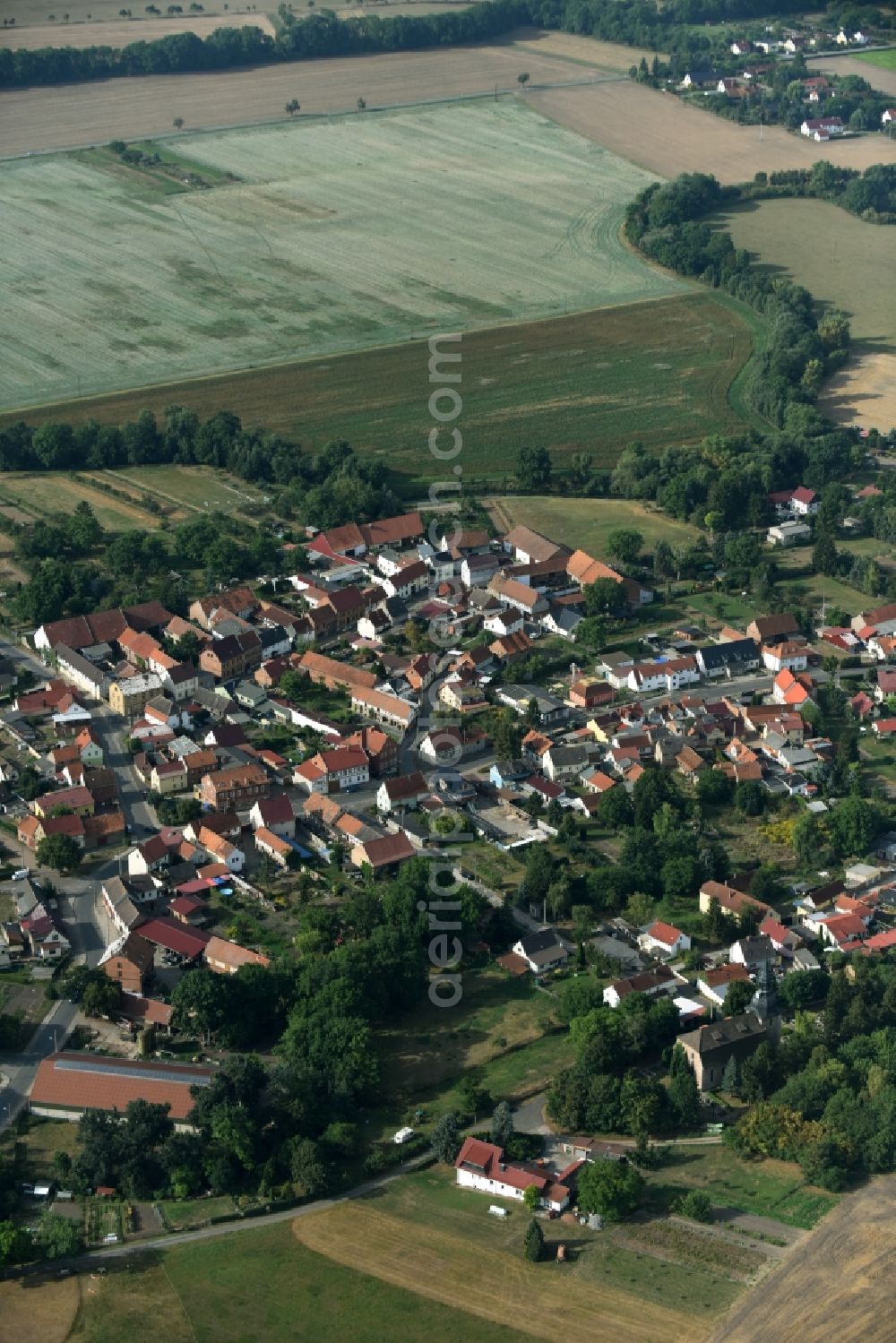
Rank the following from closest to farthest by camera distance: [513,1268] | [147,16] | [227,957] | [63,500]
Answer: [513,1268]
[227,957]
[63,500]
[147,16]

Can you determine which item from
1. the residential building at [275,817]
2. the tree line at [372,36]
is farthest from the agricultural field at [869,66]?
the residential building at [275,817]

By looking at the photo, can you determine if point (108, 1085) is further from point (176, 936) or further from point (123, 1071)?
point (176, 936)

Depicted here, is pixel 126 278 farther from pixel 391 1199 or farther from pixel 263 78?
pixel 391 1199

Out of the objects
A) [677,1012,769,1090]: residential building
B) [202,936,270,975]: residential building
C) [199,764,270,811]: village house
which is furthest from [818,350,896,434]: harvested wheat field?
[202,936,270,975]: residential building

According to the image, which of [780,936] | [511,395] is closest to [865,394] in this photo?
[511,395]

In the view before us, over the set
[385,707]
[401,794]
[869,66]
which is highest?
[869,66]

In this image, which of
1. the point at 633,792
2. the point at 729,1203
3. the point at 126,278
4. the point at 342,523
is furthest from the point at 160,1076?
the point at 126,278

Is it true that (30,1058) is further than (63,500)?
No
